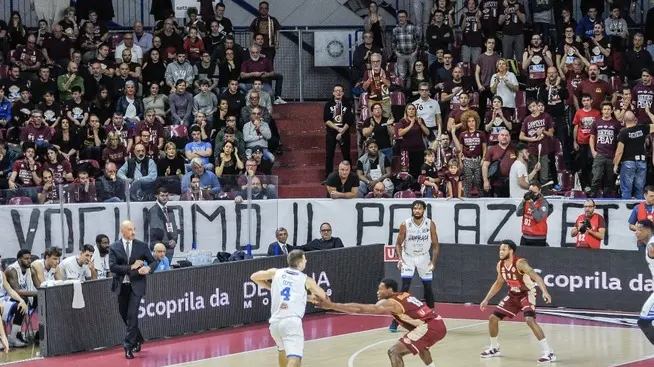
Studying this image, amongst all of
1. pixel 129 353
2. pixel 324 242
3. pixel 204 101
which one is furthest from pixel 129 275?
pixel 204 101

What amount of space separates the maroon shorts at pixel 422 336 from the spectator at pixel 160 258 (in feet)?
17.8

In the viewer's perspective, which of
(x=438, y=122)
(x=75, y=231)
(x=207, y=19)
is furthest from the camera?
(x=207, y=19)

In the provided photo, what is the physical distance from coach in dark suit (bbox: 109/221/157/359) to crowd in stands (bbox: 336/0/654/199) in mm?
6700

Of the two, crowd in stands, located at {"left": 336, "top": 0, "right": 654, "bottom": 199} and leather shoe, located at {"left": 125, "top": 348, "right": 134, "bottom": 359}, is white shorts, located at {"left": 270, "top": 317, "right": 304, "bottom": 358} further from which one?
crowd in stands, located at {"left": 336, "top": 0, "right": 654, "bottom": 199}

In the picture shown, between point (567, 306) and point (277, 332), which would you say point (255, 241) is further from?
point (277, 332)

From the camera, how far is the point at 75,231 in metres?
22.2

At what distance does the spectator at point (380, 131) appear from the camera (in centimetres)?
2730

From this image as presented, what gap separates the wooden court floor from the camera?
18.7 meters

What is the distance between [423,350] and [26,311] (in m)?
7.14

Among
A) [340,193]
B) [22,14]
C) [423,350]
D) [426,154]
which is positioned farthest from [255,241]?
[22,14]

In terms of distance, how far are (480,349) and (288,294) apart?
17.2 ft

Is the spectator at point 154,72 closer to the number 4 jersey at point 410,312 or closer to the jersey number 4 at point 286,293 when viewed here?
the number 4 jersey at point 410,312

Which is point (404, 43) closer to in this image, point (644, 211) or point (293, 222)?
point (293, 222)

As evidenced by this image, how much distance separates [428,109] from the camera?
27.7 metres
